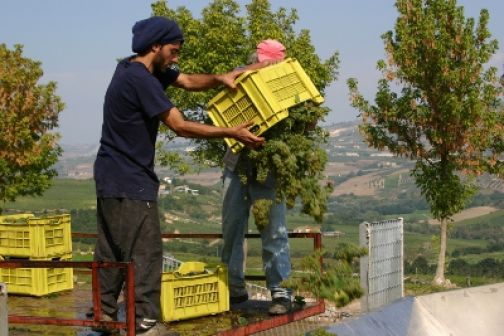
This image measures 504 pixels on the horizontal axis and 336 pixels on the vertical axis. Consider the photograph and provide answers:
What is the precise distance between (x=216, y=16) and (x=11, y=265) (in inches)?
907

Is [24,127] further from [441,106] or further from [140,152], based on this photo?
[140,152]

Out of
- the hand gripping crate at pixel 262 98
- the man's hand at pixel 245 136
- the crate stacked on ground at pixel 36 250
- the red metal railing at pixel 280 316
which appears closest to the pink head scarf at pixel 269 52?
the hand gripping crate at pixel 262 98

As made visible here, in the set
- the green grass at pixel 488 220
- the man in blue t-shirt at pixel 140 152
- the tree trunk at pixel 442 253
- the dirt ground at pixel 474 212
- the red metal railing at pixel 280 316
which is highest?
the man in blue t-shirt at pixel 140 152

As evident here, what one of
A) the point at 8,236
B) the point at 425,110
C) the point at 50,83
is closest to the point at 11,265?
the point at 8,236

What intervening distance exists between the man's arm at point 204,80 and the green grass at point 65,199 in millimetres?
89573

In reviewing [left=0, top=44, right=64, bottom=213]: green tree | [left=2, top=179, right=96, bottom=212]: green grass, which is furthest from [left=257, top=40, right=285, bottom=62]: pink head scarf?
[left=2, top=179, right=96, bottom=212]: green grass

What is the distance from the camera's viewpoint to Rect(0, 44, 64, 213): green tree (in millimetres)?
30062

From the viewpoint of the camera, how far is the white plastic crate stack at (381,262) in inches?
557

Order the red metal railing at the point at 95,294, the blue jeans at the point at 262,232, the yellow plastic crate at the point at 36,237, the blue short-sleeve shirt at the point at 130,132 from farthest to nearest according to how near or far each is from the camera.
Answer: the yellow plastic crate at the point at 36,237 → the blue jeans at the point at 262,232 → the blue short-sleeve shirt at the point at 130,132 → the red metal railing at the point at 95,294

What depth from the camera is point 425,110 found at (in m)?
25.5

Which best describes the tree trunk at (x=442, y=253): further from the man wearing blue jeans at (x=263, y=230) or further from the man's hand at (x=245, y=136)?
the man's hand at (x=245, y=136)

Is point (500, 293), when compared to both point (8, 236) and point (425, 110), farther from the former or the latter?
point (425, 110)

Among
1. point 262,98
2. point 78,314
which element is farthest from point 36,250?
point 262,98

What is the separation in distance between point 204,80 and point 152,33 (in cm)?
106
